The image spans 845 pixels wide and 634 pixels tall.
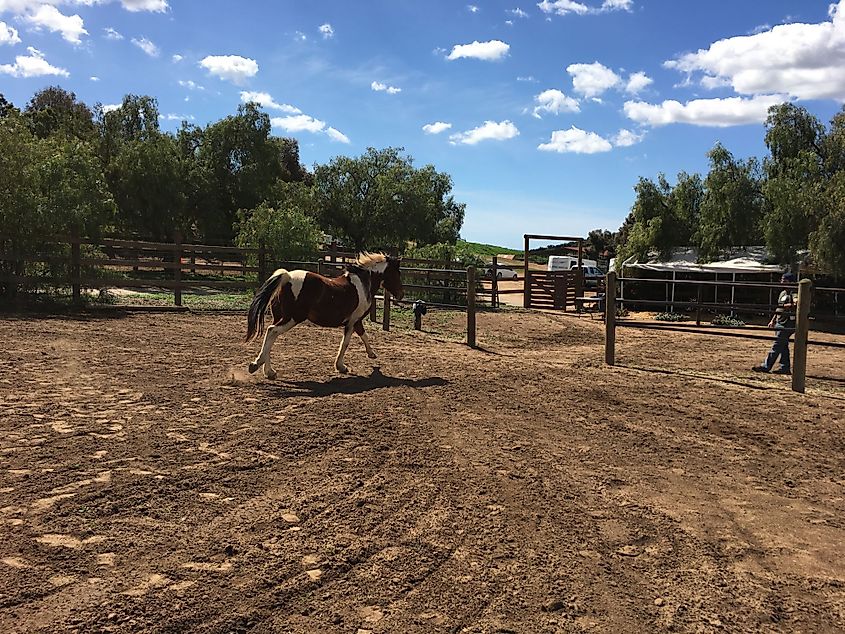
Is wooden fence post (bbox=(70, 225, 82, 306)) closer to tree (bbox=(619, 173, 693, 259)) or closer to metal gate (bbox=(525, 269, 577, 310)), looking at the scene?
metal gate (bbox=(525, 269, 577, 310))

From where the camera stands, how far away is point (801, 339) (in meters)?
6.84

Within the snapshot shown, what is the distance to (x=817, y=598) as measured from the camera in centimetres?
256

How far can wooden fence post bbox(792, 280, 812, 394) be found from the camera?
22.1 feet

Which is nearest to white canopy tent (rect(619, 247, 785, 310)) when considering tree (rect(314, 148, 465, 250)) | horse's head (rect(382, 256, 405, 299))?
tree (rect(314, 148, 465, 250))

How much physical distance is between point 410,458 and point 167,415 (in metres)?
2.14

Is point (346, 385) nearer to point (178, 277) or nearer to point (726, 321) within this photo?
point (178, 277)

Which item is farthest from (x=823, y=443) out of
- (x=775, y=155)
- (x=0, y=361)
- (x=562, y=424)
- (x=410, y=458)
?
(x=775, y=155)

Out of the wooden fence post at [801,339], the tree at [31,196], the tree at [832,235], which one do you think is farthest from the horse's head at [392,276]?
the tree at [832,235]

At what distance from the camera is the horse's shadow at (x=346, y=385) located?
19.3 ft

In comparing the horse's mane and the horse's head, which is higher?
the horse's mane

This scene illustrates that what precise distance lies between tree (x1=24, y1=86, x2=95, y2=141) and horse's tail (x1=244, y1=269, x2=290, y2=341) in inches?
624

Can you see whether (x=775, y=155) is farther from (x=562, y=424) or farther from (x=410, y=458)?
(x=410, y=458)

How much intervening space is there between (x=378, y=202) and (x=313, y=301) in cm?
1975

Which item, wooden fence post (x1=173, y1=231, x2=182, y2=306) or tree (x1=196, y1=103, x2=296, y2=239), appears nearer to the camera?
wooden fence post (x1=173, y1=231, x2=182, y2=306)
